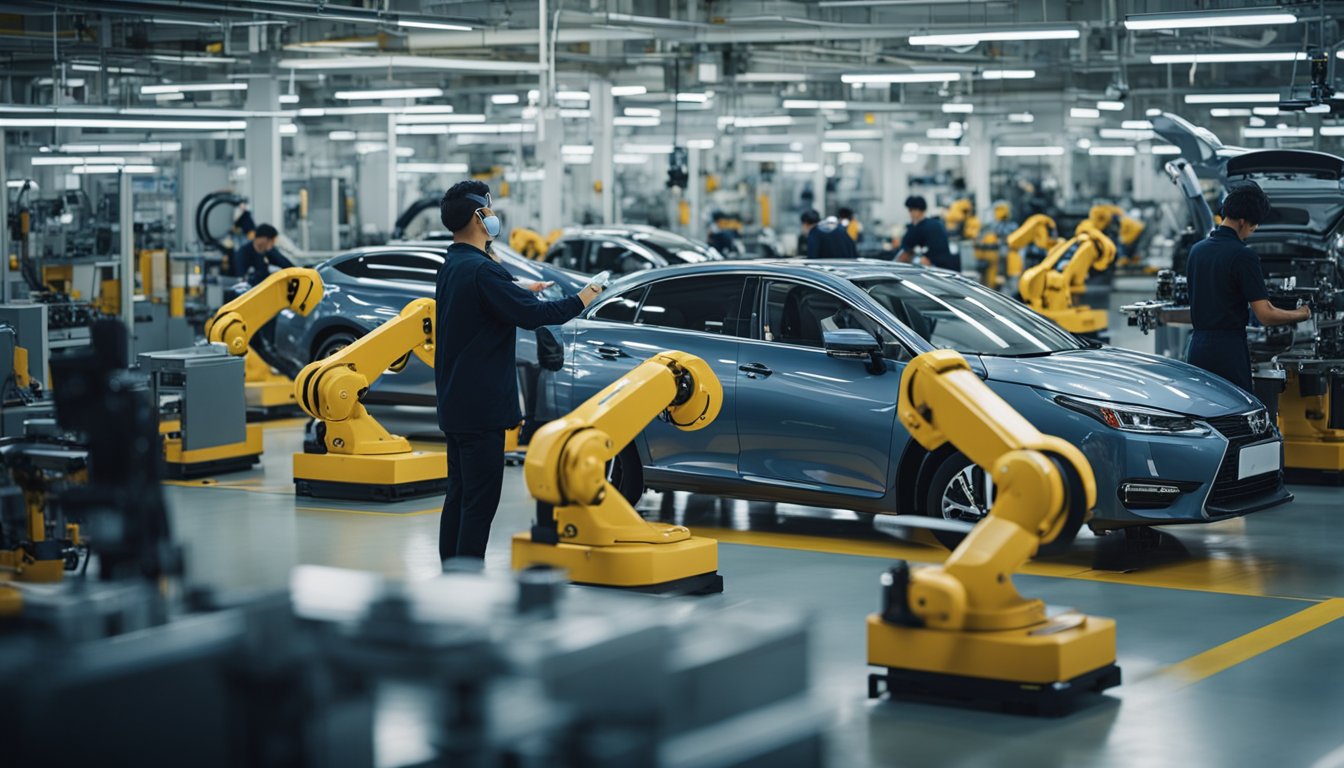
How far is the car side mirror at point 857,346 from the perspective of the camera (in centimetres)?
747

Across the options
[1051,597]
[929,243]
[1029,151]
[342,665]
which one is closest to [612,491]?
[1051,597]

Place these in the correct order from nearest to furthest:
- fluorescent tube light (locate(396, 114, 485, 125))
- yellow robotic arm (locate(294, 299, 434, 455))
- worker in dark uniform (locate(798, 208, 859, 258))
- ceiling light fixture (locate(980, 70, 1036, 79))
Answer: yellow robotic arm (locate(294, 299, 434, 455)), worker in dark uniform (locate(798, 208, 859, 258)), ceiling light fixture (locate(980, 70, 1036, 79)), fluorescent tube light (locate(396, 114, 485, 125))

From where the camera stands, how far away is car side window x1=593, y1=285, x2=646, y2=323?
28.0 feet

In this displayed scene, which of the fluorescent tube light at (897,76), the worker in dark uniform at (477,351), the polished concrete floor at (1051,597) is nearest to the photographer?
the polished concrete floor at (1051,597)

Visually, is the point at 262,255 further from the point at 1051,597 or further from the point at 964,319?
the point at 1051,597

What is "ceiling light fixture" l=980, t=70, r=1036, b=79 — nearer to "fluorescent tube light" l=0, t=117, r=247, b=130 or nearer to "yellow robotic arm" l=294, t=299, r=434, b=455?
"fluorescent tube light" l=0, t=117, r=247, b=130

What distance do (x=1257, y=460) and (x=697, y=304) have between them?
2.79 m

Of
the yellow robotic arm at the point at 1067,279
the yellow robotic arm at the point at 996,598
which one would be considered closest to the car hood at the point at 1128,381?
the yellow robotic arm at the point at 996,598

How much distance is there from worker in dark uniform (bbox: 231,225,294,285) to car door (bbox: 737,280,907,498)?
6512mm

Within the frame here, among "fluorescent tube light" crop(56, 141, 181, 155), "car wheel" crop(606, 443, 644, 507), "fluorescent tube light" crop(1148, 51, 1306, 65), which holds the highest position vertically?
"fluorescent tube light" crop(1148, 51, 1306, 65)

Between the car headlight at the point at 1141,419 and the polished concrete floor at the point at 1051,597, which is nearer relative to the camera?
the polished concrete floor at the point at 1051,597

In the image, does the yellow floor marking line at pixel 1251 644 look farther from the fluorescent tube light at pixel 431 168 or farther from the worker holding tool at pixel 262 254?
the fluorescent tube light at pixel 431 168

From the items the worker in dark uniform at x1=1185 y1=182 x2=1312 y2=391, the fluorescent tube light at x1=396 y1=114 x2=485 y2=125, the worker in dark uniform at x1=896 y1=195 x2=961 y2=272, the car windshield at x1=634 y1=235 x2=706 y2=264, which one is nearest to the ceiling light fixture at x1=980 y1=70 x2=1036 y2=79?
the fluorescent tube light at x1=396 y1=114 x2=485 y2=125

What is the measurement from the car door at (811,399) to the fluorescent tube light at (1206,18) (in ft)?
26.8
